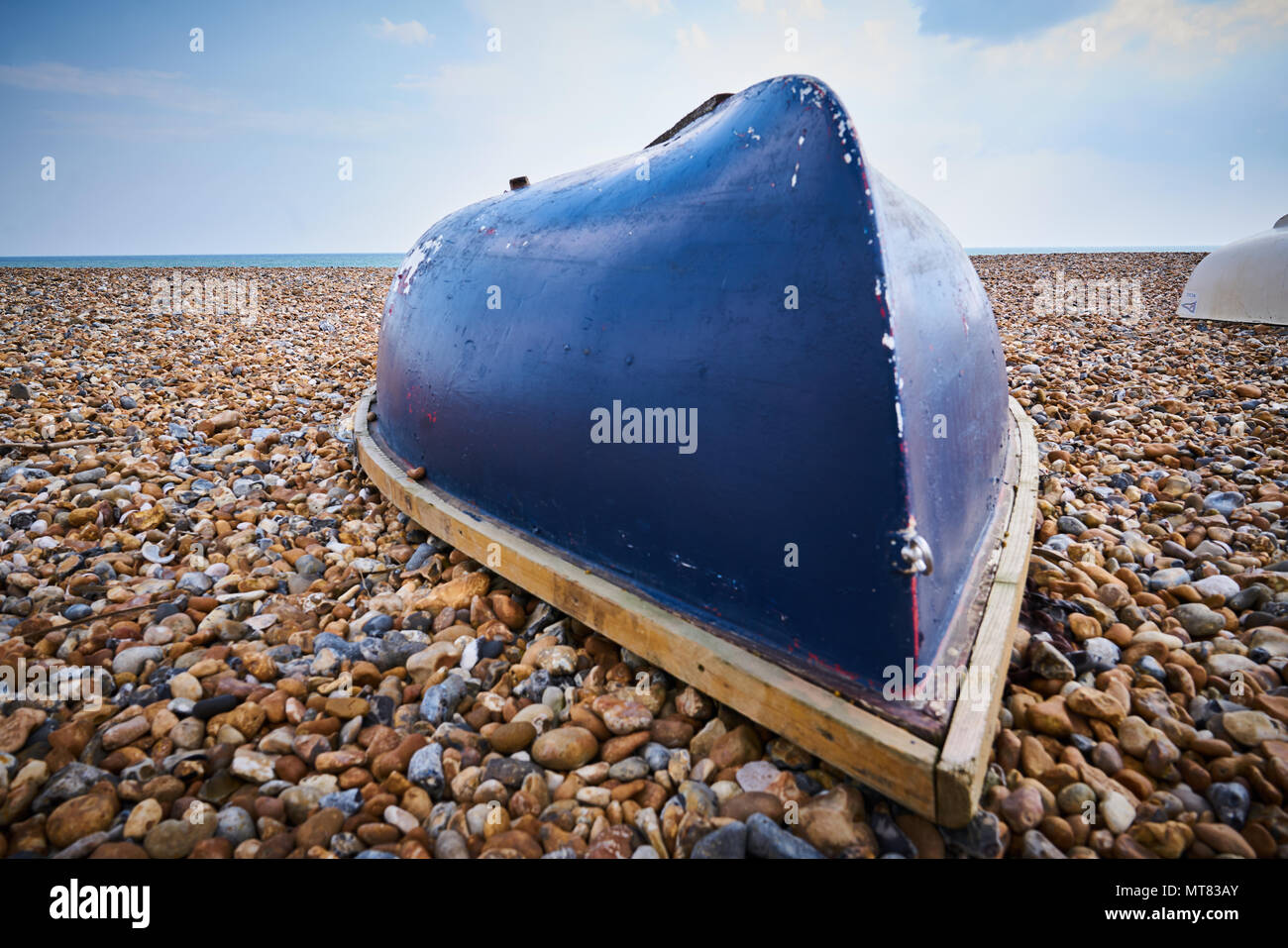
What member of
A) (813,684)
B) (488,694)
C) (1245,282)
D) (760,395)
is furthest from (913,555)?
(1245,282)

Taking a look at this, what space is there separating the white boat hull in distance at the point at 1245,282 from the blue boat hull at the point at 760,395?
350 inches

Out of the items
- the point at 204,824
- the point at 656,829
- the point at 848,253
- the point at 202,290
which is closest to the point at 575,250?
the point at 848,253

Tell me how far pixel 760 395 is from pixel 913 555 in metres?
0.51

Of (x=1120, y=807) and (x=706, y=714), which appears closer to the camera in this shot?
(x=1120, y=807)

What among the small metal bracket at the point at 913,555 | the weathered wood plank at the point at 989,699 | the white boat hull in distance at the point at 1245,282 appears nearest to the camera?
the weathered wood plank at the point at 989,699

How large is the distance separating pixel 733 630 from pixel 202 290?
57.6ft

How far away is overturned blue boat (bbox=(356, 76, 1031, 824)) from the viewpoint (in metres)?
1.45

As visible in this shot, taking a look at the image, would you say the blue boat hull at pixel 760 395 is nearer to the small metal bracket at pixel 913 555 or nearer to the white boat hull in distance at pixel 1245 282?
the small metal bracket at pixel 913 555

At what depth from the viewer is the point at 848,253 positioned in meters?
1.47

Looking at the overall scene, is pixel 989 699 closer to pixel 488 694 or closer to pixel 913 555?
pixel 913 555

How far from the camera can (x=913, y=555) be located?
1389mm

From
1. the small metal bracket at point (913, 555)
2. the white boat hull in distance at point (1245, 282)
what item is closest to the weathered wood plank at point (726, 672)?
the small metal bracket at point (913, 555)

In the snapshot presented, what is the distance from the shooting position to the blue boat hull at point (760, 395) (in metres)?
1.45
